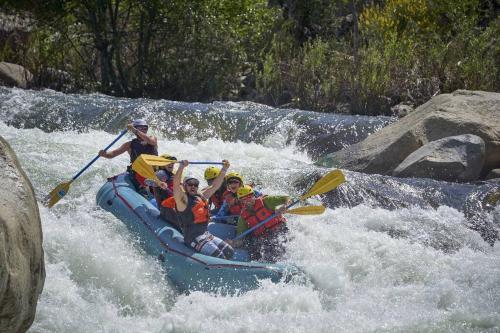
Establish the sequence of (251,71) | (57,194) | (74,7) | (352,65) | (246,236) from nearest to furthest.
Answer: (246,236) → (57,194) → (352,65) → (74,7) → (251,71)

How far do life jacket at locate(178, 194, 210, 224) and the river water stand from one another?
440 millimetres

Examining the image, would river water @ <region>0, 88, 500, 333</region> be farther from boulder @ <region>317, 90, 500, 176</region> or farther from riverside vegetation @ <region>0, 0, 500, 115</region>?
riverside vegetation @ <region>0, 0, 500, 115</region>

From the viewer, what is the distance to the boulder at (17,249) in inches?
146

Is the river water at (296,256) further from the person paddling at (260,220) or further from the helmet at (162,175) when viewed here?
the helmet at (162,175)

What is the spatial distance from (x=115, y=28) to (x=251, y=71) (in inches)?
105

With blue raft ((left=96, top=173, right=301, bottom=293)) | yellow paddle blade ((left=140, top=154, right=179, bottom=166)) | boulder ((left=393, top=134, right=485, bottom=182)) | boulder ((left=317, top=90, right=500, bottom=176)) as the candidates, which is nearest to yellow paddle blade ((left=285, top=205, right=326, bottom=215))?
blue raft ((left=96, top=173, right=301, bottom=293))

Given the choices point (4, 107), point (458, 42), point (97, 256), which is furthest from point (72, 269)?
point (458, 42)

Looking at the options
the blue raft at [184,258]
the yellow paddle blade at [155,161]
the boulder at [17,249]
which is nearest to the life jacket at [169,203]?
the blue raft at [184,258]

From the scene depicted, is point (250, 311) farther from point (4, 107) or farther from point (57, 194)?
point (4, 107)

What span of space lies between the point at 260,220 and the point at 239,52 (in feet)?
27.7

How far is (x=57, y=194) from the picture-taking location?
7.48 metres

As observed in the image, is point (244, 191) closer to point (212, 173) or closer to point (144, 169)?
point (212, 173)

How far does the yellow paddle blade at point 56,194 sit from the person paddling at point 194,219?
58.0 inches

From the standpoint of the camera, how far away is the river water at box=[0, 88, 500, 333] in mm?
5746
